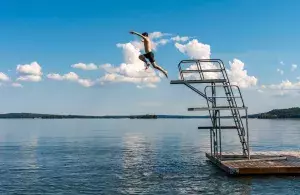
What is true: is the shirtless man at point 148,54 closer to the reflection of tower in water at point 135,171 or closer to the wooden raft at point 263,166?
the reflection of tower in water at point 135,171

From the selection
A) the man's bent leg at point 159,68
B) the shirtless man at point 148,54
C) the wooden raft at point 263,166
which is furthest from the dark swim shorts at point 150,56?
the wooden raft at point 263,166

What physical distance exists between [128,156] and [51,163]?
860cm

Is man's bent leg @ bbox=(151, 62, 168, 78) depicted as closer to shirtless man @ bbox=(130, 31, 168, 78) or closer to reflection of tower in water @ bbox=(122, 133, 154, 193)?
shirtless man @ bbox=(130, 31, 168, 78)

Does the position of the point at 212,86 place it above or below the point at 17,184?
above

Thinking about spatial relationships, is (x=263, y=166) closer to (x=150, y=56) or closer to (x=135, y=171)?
(x=135, y=171)

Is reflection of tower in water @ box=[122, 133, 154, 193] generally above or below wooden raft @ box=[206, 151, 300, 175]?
below

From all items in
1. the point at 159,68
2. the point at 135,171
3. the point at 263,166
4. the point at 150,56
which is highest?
the point at 150,56

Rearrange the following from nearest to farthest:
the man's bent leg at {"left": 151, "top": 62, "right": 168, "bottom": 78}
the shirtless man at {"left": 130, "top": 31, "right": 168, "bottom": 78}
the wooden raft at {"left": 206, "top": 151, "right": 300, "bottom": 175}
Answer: the shirtless man at {"left": 130, "top": 31, "right": 168, "bottom": 78} → the man's bent leg at {"left": 151, "top": 62, "right": 168, "bottom": 78} → the wooden raft at {"left": 206, "top": 151, "right": 300, "bottom": 175}

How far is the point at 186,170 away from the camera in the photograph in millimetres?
33812

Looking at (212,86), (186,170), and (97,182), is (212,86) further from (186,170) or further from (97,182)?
(97,182)

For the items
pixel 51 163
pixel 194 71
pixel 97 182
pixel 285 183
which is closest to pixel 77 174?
pixel 97 182

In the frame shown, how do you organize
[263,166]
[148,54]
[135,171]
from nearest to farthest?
[148,54] < [263,166] < [135,171]

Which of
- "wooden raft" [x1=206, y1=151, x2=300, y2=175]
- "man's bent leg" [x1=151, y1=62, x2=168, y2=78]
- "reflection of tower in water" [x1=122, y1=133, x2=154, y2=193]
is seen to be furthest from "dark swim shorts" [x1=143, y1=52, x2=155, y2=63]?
"wooden raft" [x1=206, y1=151, x2=300, y2=175]

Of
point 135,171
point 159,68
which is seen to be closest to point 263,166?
point 135,171
